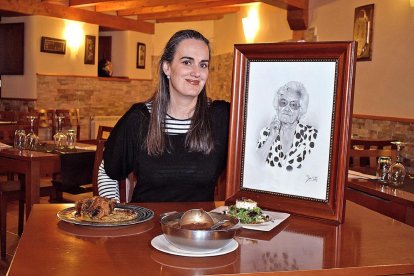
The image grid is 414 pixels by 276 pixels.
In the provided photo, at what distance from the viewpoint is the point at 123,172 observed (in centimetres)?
199

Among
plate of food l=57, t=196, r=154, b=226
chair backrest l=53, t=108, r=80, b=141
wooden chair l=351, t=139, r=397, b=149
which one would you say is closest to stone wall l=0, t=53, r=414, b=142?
chair backrest l=53, t=108, r=80, b=141

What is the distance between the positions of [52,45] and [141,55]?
7.67ft

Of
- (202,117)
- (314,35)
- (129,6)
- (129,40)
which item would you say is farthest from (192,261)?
(129,40)

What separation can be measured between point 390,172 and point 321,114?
4.00ft

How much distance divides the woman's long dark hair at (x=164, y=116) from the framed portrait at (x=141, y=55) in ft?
31.4

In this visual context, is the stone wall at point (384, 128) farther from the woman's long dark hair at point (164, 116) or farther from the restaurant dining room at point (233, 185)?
the woman's long dark hair at point (164, 116)

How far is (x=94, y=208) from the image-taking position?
1396 millimetres

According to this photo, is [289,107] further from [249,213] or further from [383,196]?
[383,196]

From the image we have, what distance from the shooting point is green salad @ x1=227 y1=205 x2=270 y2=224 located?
1417 mm

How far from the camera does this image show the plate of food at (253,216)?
4.55 feet

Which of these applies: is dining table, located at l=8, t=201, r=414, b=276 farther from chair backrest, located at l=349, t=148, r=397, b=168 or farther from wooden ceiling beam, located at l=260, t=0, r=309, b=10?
wooden ceiling beam, located at l=260, t=0, r=309, b=10

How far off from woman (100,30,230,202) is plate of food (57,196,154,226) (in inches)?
17.9

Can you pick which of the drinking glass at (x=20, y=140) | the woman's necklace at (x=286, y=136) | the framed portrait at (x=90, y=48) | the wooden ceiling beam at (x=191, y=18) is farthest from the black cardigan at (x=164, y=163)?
the wooden ceiling beam at (x=191, y=18)
